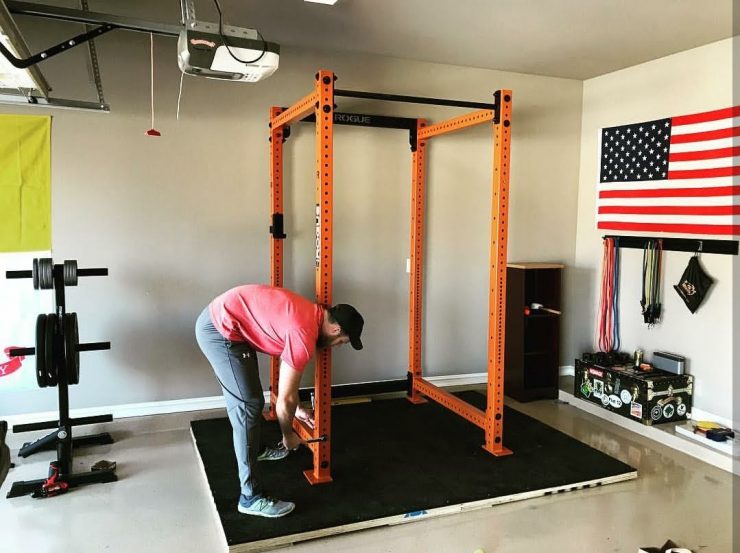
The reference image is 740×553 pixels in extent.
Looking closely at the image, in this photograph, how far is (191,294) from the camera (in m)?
4.64

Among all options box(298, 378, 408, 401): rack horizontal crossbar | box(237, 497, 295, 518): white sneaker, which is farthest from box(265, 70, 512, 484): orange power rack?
box(237, 497, 295, 518): white sneaker

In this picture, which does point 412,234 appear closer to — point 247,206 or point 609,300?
point 247,206

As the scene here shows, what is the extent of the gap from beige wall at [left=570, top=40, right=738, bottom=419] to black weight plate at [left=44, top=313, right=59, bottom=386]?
4.60m

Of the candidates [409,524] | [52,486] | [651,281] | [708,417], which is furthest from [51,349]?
[708,417]

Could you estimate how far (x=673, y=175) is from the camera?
4.83 m

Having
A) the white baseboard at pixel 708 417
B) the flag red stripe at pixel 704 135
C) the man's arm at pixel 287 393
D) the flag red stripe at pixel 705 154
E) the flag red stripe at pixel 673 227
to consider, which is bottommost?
the white baseboard at pixel 708 417

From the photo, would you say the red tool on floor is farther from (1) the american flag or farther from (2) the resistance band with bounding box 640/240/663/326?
(1) the american flag

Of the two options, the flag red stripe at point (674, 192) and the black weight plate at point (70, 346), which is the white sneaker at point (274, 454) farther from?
the flag red stripe at point (674, 192)

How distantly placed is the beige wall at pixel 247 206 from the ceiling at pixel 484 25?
36 centimetres

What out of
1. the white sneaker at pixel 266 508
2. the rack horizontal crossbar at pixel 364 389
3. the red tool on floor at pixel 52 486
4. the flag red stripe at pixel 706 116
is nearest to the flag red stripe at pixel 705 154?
the flag red stripe at pixel 706 116

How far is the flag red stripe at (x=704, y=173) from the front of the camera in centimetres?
439

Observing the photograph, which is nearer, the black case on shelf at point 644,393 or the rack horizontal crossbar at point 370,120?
the black case on shelf at point 644,393

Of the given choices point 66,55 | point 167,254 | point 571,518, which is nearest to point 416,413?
point 571,518

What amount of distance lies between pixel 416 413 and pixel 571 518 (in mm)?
1735
